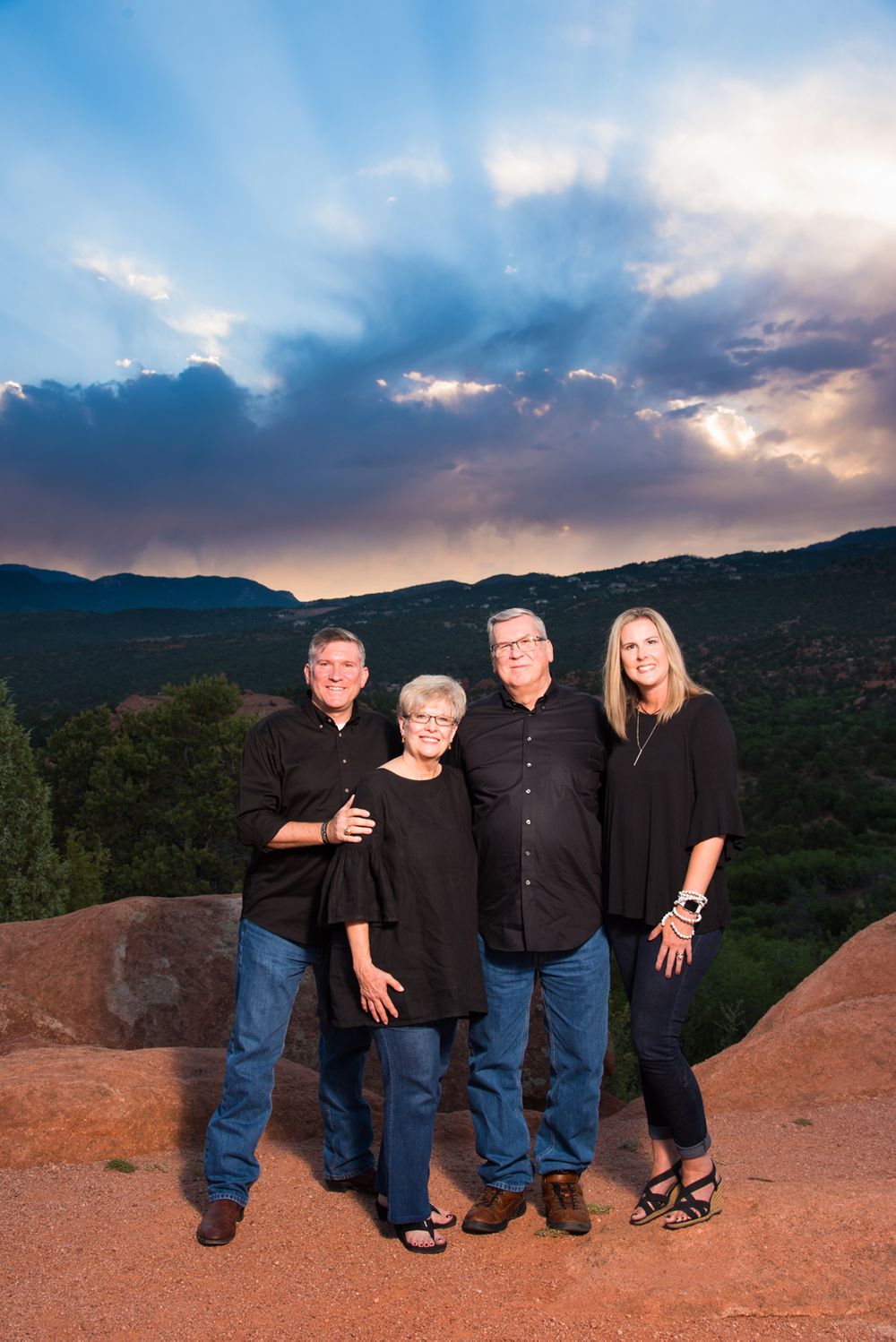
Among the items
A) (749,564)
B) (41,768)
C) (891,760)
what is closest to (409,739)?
(41,768)

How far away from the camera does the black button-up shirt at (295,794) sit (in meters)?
4.43

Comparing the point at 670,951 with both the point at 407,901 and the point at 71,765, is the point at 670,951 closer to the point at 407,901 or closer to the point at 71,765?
the point at 407,901

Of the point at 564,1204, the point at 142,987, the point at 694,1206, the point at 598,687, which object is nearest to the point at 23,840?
the point at 142,987

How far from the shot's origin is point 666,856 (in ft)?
13.2

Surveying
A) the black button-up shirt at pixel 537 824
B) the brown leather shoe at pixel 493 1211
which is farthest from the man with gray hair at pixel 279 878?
the brown leather shoe at pixel 493 1211

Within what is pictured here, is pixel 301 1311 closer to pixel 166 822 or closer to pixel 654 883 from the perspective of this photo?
pixel 654 883

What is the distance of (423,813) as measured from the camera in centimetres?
405

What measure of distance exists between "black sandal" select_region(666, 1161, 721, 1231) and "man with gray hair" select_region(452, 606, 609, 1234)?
14.8 inches

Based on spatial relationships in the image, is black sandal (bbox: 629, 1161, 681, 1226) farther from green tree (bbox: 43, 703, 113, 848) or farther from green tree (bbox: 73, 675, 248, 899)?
green tree (bbox: 43, 703, 113, 848)

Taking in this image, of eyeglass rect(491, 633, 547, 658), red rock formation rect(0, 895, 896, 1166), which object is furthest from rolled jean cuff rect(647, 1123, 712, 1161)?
red rock formation rect(0, 895, 896, 1166)

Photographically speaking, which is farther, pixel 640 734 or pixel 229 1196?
pixel 229 1196

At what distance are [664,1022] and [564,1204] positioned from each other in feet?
3.22

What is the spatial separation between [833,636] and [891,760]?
69.9 feet

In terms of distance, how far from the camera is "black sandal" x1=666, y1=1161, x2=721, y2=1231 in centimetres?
415
